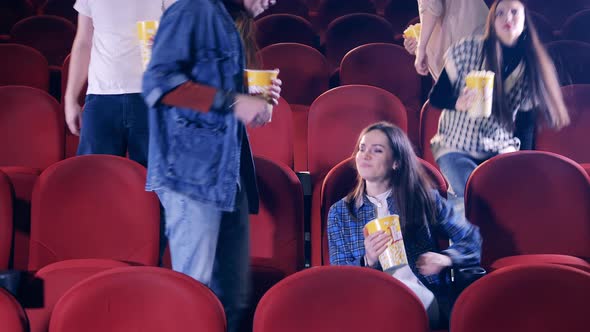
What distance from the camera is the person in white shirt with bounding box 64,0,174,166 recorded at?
7.16 feet

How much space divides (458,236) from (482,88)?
374mm

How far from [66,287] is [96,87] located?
570 millimetres

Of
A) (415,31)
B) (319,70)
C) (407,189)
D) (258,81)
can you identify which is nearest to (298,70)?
(319,70)

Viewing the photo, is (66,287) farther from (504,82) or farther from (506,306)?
(504,82)

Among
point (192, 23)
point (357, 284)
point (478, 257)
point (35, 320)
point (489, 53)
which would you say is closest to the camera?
point (357, 284)

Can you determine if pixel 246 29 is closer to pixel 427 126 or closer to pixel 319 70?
pixel 427 126

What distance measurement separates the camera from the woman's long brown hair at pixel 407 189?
203 centimetres

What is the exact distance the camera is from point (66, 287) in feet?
6.04

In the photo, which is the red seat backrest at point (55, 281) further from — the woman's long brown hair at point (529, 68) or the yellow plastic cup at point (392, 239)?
the woman's long brown hair at point (529, 68)

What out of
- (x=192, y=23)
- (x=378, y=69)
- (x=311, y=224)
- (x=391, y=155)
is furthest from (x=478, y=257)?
(x=378, y=69)

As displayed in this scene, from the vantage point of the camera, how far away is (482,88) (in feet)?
7.16

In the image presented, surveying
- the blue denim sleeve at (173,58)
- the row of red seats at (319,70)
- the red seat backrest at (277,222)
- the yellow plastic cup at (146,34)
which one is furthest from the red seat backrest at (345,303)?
the row of red seats at (319,70)

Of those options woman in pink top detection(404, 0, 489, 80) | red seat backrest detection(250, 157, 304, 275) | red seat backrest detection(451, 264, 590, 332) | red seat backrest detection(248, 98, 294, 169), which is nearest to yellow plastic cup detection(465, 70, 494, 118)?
woman in pink top detection(404, 0, 489, 80)

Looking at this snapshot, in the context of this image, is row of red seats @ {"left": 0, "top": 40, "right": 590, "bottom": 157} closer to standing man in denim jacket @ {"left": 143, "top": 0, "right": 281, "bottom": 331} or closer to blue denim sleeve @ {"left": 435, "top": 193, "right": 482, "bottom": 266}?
blue denim sleeve @ {"left": 435, "top": 193, "right": 482, "bottom": 266}
